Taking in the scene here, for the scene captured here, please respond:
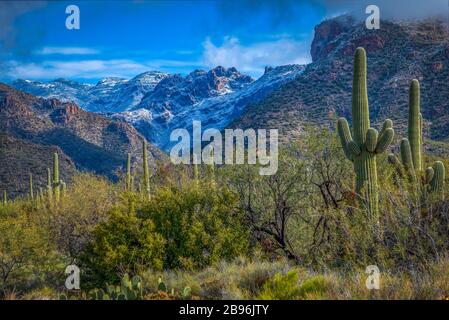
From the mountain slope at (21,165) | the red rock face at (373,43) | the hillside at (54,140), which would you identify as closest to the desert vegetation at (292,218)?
the hillside at (54,140)

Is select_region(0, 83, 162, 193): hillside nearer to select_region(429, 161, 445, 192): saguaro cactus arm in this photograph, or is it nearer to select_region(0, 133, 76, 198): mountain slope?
select_region(0, 133, 76, 198): mountain slope

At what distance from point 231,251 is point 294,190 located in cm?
254

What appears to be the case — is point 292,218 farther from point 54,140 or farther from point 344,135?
point 54,140

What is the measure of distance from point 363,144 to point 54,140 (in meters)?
76.0

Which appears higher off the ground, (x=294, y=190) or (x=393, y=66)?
(x=393, y=66)

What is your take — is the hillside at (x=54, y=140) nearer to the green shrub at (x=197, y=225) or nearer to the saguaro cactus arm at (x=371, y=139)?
the green shrub at (x=197, y=225)

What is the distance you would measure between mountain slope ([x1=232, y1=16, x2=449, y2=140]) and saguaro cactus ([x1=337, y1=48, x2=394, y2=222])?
3281 cm

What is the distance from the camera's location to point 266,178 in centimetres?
1338

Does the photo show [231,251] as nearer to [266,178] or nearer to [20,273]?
[266,178]

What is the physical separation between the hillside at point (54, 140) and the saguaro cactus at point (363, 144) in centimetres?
1988

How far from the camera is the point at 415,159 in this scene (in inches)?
617

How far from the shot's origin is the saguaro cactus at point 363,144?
1174 cm

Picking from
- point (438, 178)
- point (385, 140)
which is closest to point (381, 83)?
point (438, 178)
